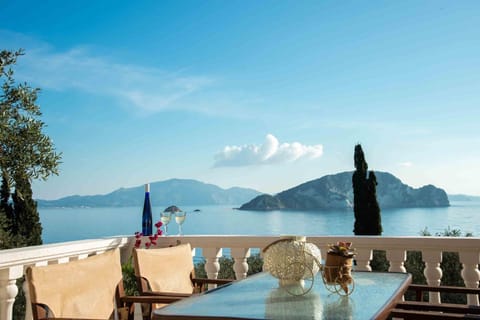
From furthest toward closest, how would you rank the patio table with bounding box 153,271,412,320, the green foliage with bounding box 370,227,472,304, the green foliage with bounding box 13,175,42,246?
1. the green foliage with bounding box 13,175,42,246
2. the green foliage with bounding box 370,227,472,304
3. the patio table with bounding box 153,271,412,320

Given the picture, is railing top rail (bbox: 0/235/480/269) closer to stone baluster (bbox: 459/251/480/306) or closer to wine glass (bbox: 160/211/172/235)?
stone baluster (bbox: 459/251/480/306)

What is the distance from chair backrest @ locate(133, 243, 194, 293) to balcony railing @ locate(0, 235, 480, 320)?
0.60 meters

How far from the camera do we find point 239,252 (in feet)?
11.9

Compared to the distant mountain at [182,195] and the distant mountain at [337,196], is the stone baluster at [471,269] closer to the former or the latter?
the distant mountain at [337,196]

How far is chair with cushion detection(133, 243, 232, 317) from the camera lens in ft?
8.48

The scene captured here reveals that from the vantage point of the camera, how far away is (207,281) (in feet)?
9.67

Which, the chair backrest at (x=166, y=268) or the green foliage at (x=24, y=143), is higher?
the green foliage at (x=24, y=143)

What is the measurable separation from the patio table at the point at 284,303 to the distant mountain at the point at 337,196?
45.3 ft

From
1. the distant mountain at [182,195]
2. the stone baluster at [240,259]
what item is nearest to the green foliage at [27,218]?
the distant mountain at [182,195]

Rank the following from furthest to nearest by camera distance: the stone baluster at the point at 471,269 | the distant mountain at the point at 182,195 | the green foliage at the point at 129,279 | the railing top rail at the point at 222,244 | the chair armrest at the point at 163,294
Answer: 1. the distant mountain at the point at 182,195
2. the green foliage at the point at 129,279
3. the stone baluster at the point at 471,269
4. the railing top rail at the point at 222,244
5. the chair armrest at the point at 163,294

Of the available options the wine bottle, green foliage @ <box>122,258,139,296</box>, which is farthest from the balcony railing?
green foliage @ <box>122,258,139,296</box>

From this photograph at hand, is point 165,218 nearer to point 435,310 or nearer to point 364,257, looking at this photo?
point 364,257

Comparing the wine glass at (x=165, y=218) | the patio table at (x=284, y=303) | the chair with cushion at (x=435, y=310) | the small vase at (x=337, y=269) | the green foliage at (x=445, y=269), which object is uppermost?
the wine glass at (x=165, y=218)

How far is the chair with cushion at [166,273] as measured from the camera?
8.48 feet
